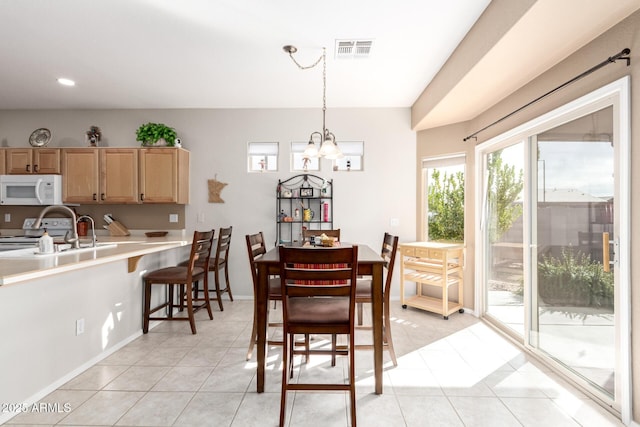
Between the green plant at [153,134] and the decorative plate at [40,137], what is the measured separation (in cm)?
136

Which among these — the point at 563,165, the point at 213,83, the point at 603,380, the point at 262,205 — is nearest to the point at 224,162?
the point at 262,205

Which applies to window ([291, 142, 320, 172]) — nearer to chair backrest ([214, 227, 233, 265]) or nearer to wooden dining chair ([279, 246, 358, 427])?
chair backrest ([214, 227, 233, 265])

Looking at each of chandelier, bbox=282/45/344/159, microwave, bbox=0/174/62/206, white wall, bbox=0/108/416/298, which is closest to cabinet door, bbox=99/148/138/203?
white wall, bbox=0/108/416/298

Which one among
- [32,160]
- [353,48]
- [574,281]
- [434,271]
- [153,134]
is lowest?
[434,271]

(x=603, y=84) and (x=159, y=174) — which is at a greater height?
(x=603, y=84)

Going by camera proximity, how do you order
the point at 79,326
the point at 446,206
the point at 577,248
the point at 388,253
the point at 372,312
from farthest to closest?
the point at 446,206 < the point at 388,253 < the point at 79,326 < the point at 577,248 < the point at 372,312

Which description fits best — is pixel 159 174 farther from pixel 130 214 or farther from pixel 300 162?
pixel 300 162

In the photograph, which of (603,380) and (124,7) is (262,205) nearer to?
(124,7)

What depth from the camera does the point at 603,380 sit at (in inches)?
80.8

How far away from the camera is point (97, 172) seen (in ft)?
13.5

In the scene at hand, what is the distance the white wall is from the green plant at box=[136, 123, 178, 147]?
0.30m

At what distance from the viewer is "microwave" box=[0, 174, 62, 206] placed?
13.3 feet

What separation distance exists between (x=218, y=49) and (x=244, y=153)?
172 centimetres

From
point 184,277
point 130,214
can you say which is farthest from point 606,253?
point 130,214
